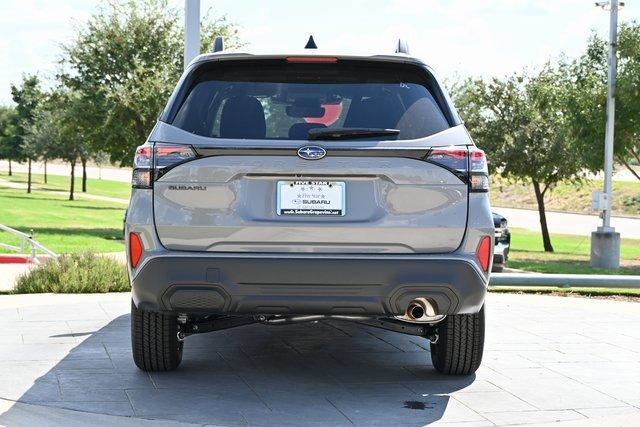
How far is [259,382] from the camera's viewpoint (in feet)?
20.6

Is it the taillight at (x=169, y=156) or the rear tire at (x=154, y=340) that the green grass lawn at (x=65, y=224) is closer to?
the rear tire at (x=154, y=340)

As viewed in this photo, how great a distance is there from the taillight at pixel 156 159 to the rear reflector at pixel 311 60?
806 mm

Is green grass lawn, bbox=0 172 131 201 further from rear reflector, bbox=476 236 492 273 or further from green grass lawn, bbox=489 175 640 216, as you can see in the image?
rear reflector, bbox=476 236 492 273

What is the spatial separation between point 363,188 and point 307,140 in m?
0.41

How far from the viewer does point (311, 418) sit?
5.35 m

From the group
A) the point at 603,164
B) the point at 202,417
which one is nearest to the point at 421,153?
the point at 202,417

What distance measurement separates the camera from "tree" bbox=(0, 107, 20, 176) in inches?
3095

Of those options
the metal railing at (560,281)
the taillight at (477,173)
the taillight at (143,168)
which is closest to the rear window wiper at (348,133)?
the taillight at (477,173)

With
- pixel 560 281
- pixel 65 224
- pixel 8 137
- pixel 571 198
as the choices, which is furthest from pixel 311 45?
pixel 8 137

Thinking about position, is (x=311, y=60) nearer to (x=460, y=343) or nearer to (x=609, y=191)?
A: (x=460, y=343)

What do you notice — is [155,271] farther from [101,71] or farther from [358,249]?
[101,71]

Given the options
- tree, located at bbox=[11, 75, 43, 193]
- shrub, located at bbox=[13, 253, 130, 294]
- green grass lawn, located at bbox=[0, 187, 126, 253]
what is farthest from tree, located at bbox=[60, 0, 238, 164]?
tree, located at bbox=[11, 75, 43, 193]

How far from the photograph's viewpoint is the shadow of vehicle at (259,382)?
5.46 m

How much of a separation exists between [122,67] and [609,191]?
16.5m
